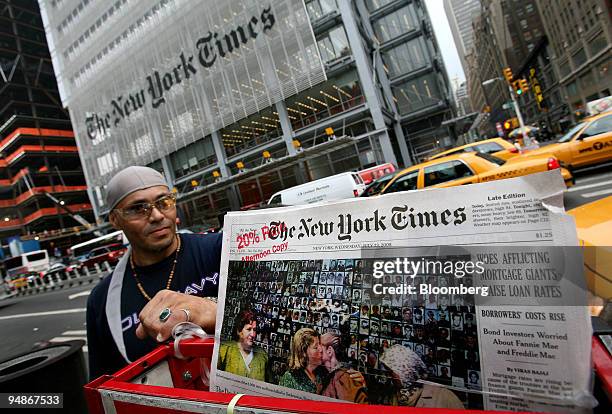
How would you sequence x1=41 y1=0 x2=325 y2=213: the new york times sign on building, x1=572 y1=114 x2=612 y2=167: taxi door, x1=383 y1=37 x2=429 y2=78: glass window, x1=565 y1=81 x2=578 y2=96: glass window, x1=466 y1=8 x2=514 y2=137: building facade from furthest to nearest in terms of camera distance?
x1=466 y1=8 x2=514 y2=137: building facade → x1=565 y1=81 x2=578 y2=96: glass window → x1=383 y1=37 x2=429 y2=78: glass window → x1=41 y1=0 x2=325 y2=213: the new york times sign on building → x1=572 y1=114 x2=612 y2=167: taxi door

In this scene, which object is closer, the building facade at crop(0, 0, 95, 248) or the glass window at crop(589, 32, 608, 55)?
the glass window at crop(589, 32, 608, 55)

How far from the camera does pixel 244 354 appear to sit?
3.34 feet

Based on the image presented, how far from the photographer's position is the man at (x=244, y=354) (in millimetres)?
985

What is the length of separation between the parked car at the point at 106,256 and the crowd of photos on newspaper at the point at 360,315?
24975 mm

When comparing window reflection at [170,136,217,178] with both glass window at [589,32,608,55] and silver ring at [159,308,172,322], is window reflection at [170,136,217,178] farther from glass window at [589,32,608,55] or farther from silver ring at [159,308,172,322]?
glass window at [589,32,608,55]

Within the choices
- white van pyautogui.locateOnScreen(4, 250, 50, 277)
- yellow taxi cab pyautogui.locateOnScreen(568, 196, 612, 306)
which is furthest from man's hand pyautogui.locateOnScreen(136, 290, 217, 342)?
white van pyautogui.locateOnScreen(4, 250, 50, 277)

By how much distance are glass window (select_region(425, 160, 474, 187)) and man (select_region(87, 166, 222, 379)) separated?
237 inches

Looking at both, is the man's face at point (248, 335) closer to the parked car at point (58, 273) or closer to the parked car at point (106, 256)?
the parked car at point (106, 256)

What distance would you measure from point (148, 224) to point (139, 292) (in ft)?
1.35

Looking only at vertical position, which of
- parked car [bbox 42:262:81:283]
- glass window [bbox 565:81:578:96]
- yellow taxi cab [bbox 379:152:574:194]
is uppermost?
glass window [bbox 565:81:578:96]

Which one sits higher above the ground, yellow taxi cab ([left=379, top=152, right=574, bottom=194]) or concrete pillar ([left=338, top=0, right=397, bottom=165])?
concrete pillar ([left=338, top=0, right=397, bottom=165])

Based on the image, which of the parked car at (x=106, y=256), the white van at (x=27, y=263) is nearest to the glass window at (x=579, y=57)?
the parked car at (x=106, y=256)

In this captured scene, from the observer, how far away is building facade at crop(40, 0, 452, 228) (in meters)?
23.1
